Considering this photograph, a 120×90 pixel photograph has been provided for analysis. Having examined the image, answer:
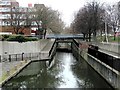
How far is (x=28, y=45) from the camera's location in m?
51.5

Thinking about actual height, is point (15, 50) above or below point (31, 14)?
below

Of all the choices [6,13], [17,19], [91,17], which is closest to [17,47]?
[17,19]

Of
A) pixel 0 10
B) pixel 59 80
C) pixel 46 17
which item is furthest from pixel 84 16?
pixel 59 80

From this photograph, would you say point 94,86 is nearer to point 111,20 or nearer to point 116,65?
point 116,65

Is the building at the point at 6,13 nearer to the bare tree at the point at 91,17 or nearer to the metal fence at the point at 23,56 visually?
the bare tree at the point at 91,17

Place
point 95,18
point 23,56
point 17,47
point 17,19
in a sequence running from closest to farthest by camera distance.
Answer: point 23,56 < point 17,47 < point 17,19 < point 95,18

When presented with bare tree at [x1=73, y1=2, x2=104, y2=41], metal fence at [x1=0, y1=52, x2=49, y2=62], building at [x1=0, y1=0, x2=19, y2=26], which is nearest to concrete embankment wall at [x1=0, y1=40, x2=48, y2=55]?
metal fence at [x1=0, y1=52, x2=49, y2=62]

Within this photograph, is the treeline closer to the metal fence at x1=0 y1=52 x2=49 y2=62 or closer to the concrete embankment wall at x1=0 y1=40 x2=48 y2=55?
the concrete embankment wall at x1=0 y1=40 x2=48 y2=55

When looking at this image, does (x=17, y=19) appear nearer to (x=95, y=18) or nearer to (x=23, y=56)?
(x=95, y=18)

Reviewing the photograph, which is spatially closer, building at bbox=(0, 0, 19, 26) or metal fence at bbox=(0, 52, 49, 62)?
metal fence at bbox=(0, 52, 49, 62)

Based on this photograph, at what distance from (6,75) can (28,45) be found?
2387 centimetres

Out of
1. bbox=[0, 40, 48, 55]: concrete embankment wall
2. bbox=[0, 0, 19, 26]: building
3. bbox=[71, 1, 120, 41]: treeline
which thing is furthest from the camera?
bbox=[0, 0, 19, 26]: building

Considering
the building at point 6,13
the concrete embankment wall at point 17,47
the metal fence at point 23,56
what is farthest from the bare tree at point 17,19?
the metal fence at point 23,56

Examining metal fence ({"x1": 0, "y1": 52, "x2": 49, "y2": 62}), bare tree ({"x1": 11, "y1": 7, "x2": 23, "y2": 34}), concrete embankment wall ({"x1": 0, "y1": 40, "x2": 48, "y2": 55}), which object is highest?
bare tree ({"x1": 11, "y1": 7, "x2": 23, "y2": 34})
